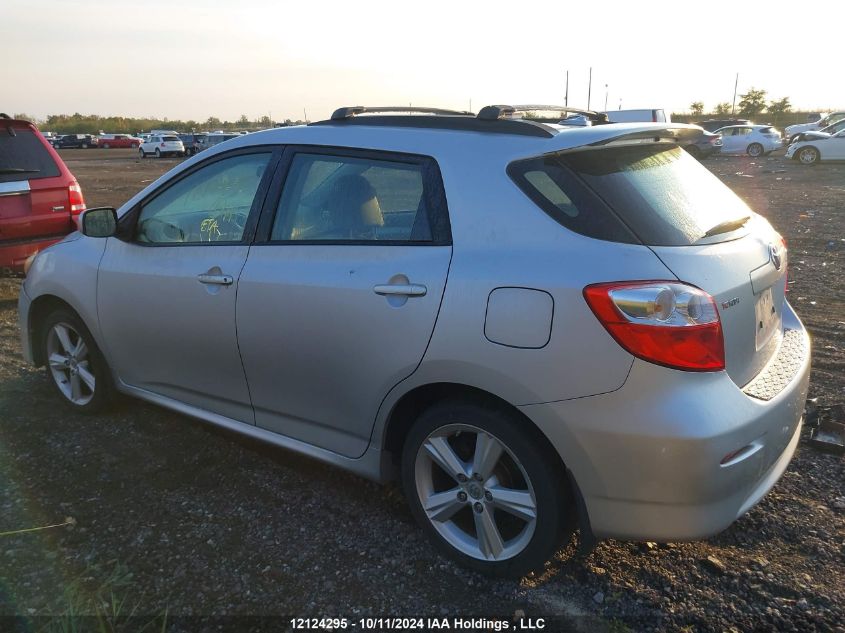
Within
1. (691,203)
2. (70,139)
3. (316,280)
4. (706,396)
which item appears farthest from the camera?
(70,139)

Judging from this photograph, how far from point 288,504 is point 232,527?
0.95ft

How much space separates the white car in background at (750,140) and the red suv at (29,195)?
2882cm

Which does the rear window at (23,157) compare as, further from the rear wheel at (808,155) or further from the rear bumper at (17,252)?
the rear wheel at (808,155)

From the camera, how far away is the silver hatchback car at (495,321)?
2.27m

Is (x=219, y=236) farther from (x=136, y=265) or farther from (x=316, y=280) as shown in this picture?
(x=316, y=280)

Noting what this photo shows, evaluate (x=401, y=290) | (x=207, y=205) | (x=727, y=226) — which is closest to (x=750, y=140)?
(x=727, y=226)

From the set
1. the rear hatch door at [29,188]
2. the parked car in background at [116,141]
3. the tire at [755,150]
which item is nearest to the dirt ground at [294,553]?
the rear hatch door at [29,188]

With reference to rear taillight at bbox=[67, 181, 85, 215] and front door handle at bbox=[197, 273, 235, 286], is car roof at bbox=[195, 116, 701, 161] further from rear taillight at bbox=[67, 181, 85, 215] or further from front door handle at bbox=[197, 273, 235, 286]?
rear taillight at bbox=[67, 181, 85, 215]

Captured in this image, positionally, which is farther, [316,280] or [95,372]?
[95,372]

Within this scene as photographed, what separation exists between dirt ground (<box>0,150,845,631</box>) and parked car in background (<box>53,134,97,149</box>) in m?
69.7

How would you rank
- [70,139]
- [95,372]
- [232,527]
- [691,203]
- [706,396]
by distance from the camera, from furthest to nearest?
1. [70,139]
2. [95,372]
3. [232,527]
4. [691,203]
5. [706,396]

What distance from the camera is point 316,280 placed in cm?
294

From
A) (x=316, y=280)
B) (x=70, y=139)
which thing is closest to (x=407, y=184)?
(x=316, y=280)

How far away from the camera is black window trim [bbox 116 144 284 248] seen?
3271 millimetres
